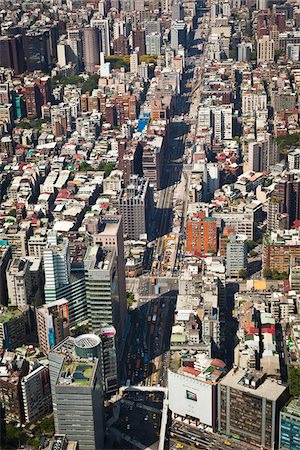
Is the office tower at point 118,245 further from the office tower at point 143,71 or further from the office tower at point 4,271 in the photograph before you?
the office tower at point 143,71


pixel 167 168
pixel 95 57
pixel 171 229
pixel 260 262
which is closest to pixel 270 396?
pixel 260 262

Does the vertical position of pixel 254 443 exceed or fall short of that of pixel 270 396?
it falls short

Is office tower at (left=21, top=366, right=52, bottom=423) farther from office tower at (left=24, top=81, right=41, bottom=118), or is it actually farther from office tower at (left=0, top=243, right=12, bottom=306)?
office tower at (left=24, top=81, right=41, bottom=118)

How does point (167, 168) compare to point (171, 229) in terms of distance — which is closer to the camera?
point (171, 229)

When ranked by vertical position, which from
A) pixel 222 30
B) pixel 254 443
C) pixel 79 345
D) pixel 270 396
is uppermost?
pixel 222 30

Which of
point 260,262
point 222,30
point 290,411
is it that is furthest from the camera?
point 222,30

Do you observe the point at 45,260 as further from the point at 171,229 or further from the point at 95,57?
the point at 95,57

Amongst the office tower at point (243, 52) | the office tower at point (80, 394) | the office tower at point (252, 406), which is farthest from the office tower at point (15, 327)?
the office tower at point (243, 52)

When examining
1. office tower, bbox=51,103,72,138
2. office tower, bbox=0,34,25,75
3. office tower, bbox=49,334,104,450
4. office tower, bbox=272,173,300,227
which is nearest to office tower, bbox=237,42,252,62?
office tower, bbox=0,34,25,75
